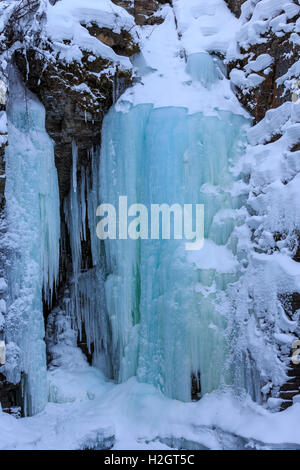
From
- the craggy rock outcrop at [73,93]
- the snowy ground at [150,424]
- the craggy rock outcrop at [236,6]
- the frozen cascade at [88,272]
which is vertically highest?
the craggy rock outcrop at [236,6]

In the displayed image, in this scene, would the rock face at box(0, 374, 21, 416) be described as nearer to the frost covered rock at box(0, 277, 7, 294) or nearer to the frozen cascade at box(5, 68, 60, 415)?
the frozen cascade at box(5, 68, 60, 415)

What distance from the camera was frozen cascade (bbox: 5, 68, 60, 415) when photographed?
4.20 metres

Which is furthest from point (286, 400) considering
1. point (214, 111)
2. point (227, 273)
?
point (214, 111)

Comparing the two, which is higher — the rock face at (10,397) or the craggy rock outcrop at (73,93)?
the craggy rock outcrop at (73,93)

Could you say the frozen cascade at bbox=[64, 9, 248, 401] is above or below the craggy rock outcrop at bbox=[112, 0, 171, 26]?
below

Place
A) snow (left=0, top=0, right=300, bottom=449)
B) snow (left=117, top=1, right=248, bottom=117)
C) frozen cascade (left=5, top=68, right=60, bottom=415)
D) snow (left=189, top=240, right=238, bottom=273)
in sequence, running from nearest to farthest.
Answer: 1. snow (left=0, top=0, right=300, bottom=449)
2. frozen cascade (left=5, top=68, right=60, bottom=415)
3. snow (left=189, top=240, right=238, bottom=273)
4. snow (left=117, top=1, right=248, bottom=117)

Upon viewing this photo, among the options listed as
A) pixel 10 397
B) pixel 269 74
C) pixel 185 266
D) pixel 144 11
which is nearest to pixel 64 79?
pixel 144 11

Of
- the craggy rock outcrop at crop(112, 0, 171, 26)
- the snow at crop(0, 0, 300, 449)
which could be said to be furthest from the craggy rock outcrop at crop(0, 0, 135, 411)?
the craggy rock outcrop at crop(112, 0, 171, 26)

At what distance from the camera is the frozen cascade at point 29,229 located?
4.20 meters

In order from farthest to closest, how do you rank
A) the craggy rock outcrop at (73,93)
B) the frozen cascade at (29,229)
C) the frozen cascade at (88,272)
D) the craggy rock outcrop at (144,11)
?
1. the craggy rock outcrop at (144,11)
2. the frozen cascade at (88,272)
3. the craggy rock outcrop at (73,93)
4. the frozen cascade at (29,229)

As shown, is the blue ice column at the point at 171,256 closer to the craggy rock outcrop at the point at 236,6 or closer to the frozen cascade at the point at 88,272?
the frozen cascade at the point at 88,272

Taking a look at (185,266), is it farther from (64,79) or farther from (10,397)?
(64,79)

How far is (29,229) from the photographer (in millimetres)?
4379

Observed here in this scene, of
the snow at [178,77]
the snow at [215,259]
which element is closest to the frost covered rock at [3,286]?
the snow at [215,259]
